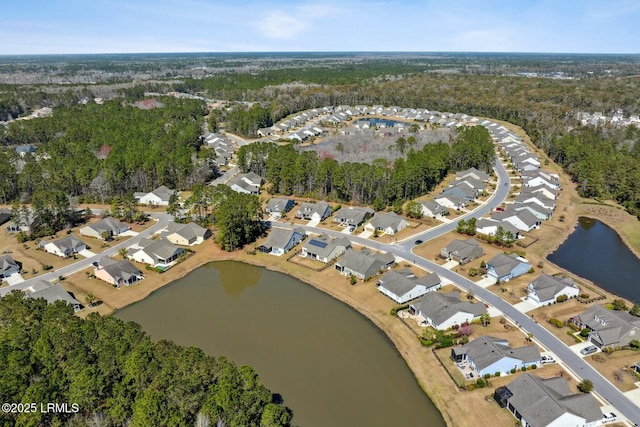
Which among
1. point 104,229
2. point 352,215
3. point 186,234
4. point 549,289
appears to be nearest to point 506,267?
point 549,289

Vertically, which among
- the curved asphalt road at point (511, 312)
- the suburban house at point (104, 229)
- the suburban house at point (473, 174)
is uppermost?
the suburban house at point (473, 174)

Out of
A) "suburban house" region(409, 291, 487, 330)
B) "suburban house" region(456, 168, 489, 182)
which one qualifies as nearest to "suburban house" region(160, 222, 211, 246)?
"suburban house" region(409, 291, 487, 330)

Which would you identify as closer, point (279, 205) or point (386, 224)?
point (386, 224)

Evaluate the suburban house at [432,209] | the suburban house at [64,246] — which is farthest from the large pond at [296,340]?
the suburban house at [432,209]

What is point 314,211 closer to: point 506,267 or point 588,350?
point 506,267

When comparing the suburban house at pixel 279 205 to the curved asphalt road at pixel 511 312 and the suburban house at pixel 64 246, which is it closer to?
the curved asphalt road at pixel 511 312
